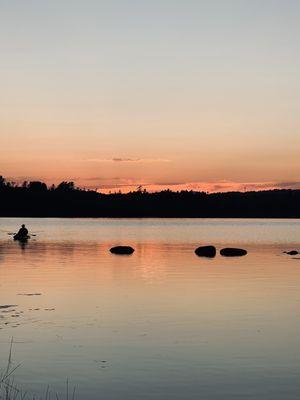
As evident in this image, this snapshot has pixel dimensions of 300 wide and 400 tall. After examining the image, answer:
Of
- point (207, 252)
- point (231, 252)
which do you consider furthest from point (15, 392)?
point (231, 252)

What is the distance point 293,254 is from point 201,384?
55.6 metres

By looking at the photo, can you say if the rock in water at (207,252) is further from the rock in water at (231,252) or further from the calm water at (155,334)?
the calm water at (155,334)

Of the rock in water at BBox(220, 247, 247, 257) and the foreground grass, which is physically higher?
the foreground grass

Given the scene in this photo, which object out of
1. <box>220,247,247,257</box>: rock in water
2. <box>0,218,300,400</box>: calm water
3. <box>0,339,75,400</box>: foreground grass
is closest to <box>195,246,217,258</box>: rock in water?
<box>220,247,247,257</box>: rock in water

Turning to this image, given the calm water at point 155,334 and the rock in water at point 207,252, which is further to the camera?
the rock in water at point 207,252

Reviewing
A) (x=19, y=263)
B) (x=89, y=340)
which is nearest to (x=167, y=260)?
(x=19, y=263)

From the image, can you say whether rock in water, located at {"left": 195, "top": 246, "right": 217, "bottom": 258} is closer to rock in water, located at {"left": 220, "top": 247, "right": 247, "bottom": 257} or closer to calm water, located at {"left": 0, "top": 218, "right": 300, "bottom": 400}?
rock in water, located at {"left": 220, "top": 247, "right": 247, "bottom": 257}

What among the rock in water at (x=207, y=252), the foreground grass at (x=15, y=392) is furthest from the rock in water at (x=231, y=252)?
the foreground grass at (x=15, y=392)

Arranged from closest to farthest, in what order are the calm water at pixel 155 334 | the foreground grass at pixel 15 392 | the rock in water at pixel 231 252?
1. the foreground grass at pixel 15 392
2. the calm water at pixel 155 334
3. the rock in water at pixel 231 252

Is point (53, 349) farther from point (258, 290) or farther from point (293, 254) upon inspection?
point (293, 254)

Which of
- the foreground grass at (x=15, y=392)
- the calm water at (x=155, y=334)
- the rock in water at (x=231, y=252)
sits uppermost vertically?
the foreground grass at (x=15, y=392)

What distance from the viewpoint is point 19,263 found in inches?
2219

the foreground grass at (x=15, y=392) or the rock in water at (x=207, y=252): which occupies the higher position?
the foreground grass at (x=15, y=392)

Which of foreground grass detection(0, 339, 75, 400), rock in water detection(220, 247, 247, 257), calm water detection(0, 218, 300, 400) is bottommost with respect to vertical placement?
rock in water detection(220, 247, 247, 257)
